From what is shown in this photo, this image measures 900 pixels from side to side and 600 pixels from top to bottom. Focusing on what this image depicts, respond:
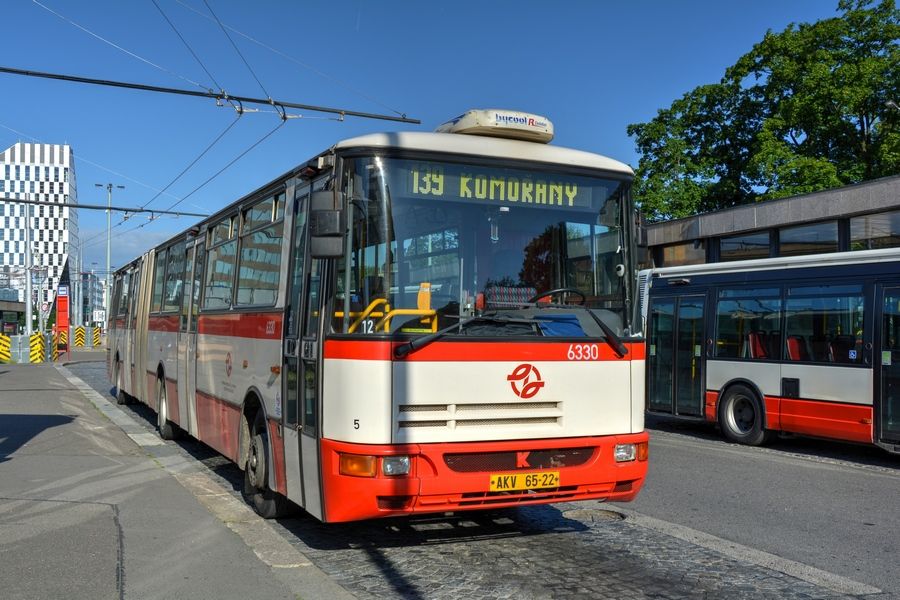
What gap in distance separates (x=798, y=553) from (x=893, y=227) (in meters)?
15.1

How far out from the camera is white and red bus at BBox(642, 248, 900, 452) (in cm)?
1180

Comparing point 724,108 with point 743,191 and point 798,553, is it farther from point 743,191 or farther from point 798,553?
point 798,553

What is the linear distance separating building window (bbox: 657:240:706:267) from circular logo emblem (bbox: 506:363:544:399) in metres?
20.5

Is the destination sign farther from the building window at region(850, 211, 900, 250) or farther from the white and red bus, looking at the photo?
the building window at region(850, 211, 900, 250)

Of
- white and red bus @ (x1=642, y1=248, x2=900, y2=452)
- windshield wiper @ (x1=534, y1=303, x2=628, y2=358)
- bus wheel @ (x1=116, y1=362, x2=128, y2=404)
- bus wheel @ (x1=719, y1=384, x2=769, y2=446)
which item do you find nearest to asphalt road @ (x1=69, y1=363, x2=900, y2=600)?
windshield wiper @ (x1=534, y1=303, x2=628, y2=358)

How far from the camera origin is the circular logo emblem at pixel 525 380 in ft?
20.4

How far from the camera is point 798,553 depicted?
6906mm

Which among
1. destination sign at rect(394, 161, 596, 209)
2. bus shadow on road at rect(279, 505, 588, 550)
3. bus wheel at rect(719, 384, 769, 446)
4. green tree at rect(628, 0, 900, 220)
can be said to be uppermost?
green tree at rect(628, 0, 900, 220)

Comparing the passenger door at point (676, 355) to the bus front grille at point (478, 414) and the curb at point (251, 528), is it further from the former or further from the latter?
the bus front grille at point (478, 414)

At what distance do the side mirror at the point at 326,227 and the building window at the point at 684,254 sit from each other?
2128 cm

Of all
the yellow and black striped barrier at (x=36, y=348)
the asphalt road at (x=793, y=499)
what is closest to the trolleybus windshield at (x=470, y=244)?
the asphalt road at (x=793, y=499)

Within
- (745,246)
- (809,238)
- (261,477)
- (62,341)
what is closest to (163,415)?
(261,477)

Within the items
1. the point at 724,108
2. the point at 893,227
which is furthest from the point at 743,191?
the point at 893,227

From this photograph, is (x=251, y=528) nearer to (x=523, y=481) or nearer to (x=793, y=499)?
(x=523, y=481)
